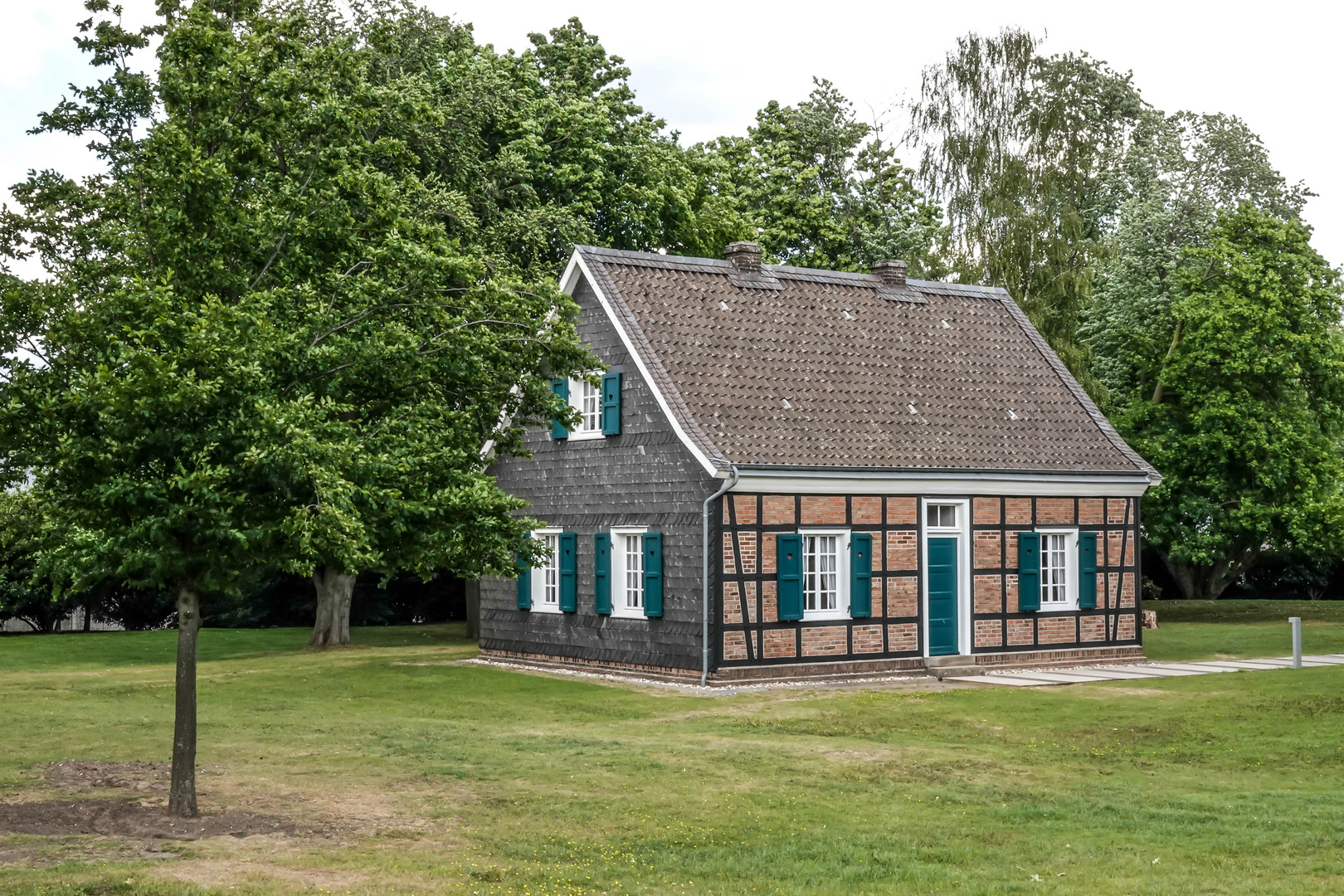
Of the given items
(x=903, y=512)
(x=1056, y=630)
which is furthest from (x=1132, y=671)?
(x=903, y=512)

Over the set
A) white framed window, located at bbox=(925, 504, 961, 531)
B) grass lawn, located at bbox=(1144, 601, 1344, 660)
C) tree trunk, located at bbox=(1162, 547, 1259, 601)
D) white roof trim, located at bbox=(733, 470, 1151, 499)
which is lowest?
grass lawn, located at bbox=(1144, 601, 1344, 660)

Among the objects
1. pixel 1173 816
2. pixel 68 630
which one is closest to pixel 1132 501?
pixel 1173 816

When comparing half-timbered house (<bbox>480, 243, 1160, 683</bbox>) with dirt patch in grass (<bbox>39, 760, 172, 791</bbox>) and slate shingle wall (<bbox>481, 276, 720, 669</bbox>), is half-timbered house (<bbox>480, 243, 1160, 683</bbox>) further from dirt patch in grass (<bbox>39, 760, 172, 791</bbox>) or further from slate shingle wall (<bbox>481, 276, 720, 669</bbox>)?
dirt patch in grass (<bbox>39, 760, 172, 791</bbox>)

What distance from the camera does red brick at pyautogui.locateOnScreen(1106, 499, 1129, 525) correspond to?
27484mm

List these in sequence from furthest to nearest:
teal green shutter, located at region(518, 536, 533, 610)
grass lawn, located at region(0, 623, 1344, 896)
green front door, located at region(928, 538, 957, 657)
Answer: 1. teal green shutter, located at region(518, 536, 533, 610)
2. green front door, located at region(928, 538, 957, 657)
3. grass lawn, located at region(0, 623, 1344, 896)

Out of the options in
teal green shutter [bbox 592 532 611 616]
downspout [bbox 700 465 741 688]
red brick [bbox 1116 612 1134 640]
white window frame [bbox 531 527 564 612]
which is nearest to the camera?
downspout [bbox 700 465 741 688]

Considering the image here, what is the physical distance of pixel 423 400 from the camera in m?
13.4

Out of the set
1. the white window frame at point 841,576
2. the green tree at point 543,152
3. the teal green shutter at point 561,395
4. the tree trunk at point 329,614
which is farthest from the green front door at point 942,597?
the tree trunk at point 329,614

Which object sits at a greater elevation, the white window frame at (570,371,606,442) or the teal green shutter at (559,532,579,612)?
the white window frame at (570,371,606,442)

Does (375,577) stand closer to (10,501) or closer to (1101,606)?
(1101,606)

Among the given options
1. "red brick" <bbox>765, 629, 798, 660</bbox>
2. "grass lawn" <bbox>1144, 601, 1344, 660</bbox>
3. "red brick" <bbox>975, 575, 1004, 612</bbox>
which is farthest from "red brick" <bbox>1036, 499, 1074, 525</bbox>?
"red brick" <bbox>765, 629, 798, 660</bbox>

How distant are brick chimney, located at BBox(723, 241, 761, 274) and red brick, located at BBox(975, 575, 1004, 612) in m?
6.74

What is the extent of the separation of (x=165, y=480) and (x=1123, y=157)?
4142 centimetres

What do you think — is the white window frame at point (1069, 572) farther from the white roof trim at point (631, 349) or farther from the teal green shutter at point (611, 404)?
the teal green shutter at point (611, 404)
